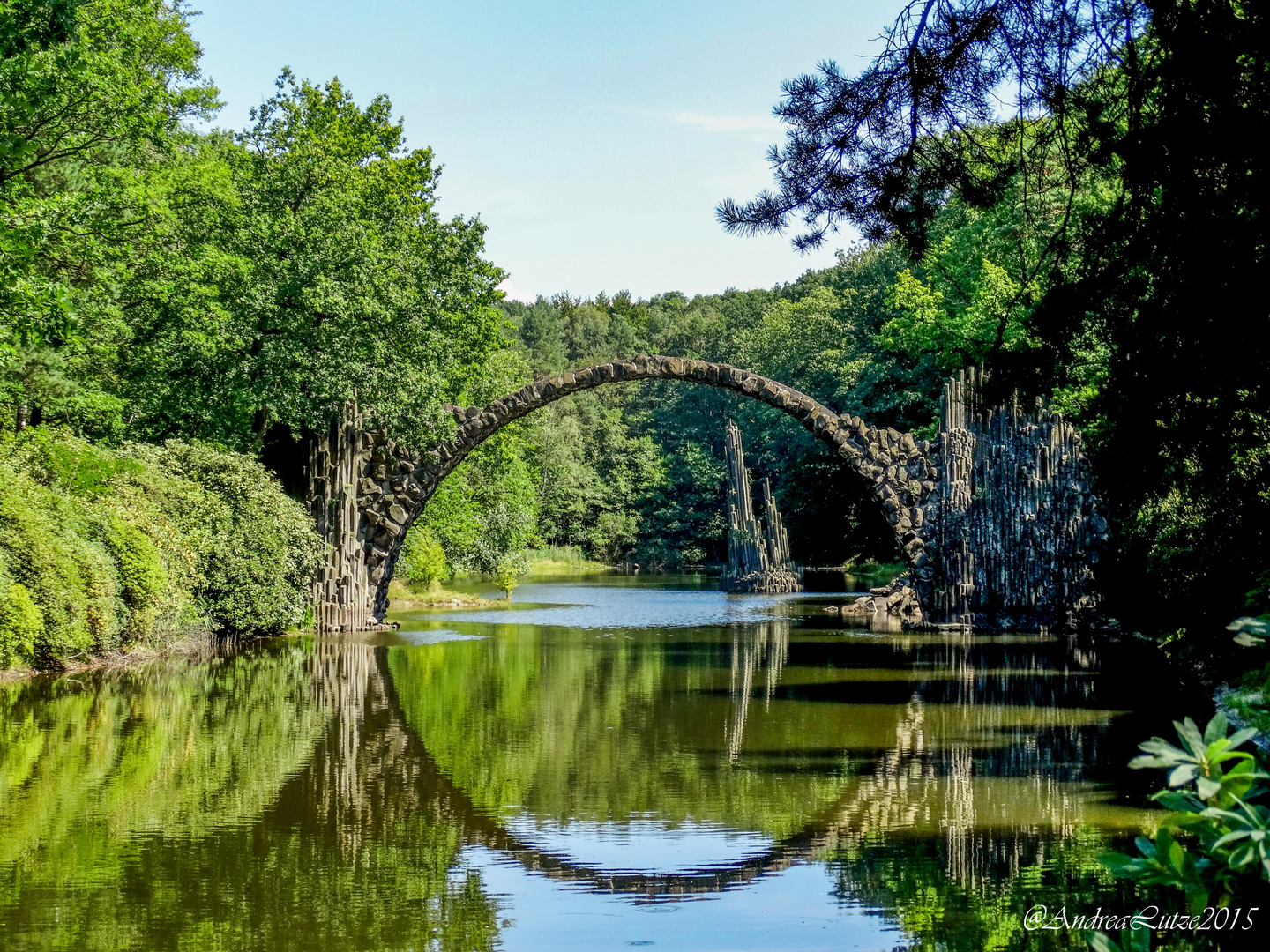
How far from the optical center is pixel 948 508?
22688 mm

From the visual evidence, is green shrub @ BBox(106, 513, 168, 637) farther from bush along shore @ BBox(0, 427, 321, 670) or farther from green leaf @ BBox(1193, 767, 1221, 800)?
green leaf @ BBox(1193, 767, 1221, 800)

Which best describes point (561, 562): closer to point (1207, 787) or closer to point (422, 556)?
point (422, 556)

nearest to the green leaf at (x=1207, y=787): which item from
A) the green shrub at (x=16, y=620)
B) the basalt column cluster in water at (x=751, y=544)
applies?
the green shrub at (x=16, y=620)

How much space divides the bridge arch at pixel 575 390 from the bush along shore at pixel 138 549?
1764 mm

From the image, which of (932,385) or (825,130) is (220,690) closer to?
(825,130)

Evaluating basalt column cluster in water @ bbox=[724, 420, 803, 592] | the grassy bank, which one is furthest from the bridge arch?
the grassy bank

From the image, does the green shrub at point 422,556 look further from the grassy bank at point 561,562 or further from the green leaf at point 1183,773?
the green leaf at point 1183,773

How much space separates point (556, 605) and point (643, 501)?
34982 mm

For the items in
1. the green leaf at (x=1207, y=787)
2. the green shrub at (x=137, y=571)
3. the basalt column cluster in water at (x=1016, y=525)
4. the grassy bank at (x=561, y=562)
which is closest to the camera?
the green leaf at (x=1207, y=787)

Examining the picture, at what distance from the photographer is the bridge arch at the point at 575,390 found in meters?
22.5

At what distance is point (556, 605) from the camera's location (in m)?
31.2

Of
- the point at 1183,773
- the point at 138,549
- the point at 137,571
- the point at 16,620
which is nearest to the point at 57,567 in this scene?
the point at 16,620

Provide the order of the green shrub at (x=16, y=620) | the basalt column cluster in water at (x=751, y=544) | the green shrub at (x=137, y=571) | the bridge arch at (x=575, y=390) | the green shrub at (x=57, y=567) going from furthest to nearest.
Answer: the basalt column cluster in water at (x=751, y=544) < the bridge arch at (x=575, y=390) < the green shrub at (x=137, y=571) < the green shrub at (x=57, y=567) < the green shrub at (x=16, y=620)

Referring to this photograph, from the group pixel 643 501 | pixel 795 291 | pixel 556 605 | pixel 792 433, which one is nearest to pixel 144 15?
pixel 556 605
